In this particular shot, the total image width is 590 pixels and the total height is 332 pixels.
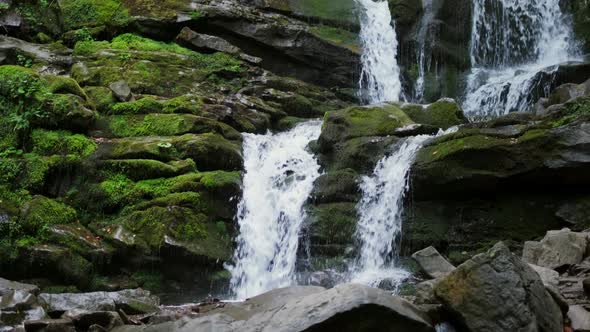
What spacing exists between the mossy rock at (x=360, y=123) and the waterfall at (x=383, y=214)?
1176 mm

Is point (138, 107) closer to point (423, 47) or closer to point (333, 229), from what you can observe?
point (333, 229)

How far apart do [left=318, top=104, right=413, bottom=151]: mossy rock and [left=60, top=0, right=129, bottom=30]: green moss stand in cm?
818

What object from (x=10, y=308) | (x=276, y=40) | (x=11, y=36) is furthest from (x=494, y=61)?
(x=10, y=308)

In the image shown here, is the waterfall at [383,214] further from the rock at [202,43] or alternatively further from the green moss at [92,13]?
the green moss at [92,13]

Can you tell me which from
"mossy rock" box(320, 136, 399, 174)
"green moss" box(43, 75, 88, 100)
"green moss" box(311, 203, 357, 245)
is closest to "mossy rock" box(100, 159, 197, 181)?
"green moss" box(43, 75, 88, 100)

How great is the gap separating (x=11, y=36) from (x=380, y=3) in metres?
11.6

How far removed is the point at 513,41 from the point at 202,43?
30.6 ft

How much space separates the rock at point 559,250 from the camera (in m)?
7.08

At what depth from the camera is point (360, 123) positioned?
1216 cm

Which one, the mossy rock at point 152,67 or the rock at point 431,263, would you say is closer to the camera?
the rock at point 431,263

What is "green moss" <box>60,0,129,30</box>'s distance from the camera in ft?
56.8

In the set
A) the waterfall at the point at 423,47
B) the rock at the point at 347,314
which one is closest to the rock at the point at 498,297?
the rock at the point at 347,314

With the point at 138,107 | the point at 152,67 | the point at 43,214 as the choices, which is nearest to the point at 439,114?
the point at 138,107

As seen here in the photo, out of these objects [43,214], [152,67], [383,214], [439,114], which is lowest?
[383,214]
